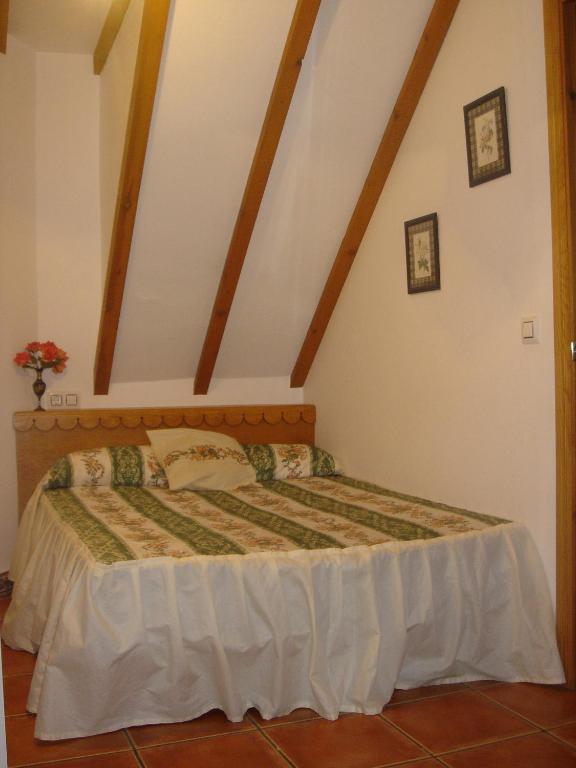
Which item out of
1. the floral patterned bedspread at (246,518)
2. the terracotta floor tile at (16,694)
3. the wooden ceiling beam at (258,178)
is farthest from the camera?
the wooden ceiling beam at (258,178)

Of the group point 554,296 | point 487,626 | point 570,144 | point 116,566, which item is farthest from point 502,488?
point 116,566

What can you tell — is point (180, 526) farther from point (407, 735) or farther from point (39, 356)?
point (39, 356)

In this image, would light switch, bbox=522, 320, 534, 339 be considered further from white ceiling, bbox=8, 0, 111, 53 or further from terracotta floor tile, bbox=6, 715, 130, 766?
white ceiling, bbox=8, 0, 111, 53

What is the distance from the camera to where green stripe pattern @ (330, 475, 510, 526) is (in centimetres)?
288

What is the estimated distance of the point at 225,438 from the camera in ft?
13.3

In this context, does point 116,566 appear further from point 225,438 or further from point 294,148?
point 294,148

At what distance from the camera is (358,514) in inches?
123

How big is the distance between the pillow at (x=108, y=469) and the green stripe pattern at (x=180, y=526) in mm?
102

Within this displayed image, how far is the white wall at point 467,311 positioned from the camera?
2727 millimetres

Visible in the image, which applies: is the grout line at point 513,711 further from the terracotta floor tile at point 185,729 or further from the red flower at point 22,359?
the red flower at point 22,359

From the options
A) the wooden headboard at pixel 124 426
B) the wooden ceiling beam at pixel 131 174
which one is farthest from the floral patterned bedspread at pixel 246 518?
the wooden ceiling beam at pixel 131 174

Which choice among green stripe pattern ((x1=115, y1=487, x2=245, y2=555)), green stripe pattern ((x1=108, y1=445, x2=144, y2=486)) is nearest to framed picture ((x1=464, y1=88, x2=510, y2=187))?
green stripe pattern ((x1=115, y1=487, x2=245, y2=555))

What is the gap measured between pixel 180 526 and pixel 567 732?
143 centimetres

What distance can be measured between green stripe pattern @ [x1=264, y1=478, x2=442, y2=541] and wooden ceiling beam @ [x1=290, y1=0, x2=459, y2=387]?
0.86m
